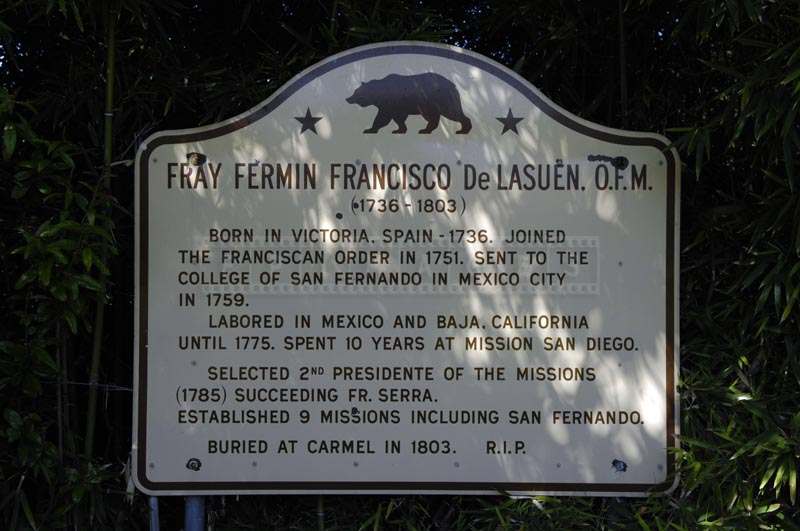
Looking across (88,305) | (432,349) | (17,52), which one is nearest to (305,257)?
(432,349)

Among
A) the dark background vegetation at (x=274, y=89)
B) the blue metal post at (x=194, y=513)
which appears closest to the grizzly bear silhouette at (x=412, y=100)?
the dark background vegetation at (x=274, y=89)

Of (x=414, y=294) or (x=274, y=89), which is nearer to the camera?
(x=414, y=294)

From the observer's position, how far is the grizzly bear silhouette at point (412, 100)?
2.82 meters

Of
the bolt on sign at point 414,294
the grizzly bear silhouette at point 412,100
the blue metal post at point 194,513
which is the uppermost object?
the grizzly bear silhouette at point 412,100

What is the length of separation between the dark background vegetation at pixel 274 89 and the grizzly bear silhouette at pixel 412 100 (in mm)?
226

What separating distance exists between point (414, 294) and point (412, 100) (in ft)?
2.04

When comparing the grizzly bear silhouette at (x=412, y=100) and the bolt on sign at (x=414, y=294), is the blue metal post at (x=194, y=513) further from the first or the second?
the grizzly bear silhouette at (x=412, y=100)

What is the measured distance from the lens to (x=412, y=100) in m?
2.82

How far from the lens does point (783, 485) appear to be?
275 centimetres

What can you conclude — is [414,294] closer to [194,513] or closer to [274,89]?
[274,89]

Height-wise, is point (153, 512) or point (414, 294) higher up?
point (414, 294)

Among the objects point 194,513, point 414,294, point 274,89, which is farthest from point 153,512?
point 274,89

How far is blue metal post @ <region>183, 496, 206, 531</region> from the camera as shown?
2.90m

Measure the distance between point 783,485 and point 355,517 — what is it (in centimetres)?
137
